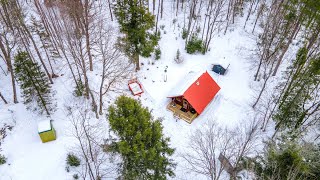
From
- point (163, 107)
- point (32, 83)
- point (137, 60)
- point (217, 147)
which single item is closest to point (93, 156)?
point (32, 83)

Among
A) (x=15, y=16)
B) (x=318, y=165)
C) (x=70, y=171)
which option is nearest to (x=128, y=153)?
(x=70, y=171)

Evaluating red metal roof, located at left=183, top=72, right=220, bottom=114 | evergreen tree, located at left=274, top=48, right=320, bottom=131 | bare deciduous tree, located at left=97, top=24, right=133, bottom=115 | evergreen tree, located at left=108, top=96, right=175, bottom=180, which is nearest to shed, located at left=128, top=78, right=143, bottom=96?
bare deciduous tree, located at left=97, top=24, right=133, bottom=115

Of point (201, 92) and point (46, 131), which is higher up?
point (201, 92)

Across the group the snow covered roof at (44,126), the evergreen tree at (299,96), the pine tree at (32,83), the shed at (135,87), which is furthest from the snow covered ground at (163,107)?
the evergreen tree at (299,96)

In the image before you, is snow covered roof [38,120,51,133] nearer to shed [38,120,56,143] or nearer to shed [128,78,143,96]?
shed [38,120,56,143]

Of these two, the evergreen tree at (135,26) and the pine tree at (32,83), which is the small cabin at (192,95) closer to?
the evergreen tree at (135,26)

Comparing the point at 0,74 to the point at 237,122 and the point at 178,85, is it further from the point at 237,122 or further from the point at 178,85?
the point at 237,122

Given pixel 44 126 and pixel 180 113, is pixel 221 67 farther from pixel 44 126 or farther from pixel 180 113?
pixel 44 126
